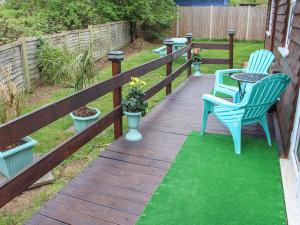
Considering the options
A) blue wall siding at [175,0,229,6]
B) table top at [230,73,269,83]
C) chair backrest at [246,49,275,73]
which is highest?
blue wall siding at [175,0,229,6]

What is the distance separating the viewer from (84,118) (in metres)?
4.16

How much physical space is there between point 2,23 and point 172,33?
9.98m

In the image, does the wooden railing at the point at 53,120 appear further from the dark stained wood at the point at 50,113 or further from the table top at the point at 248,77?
the table top at the point at 248,77

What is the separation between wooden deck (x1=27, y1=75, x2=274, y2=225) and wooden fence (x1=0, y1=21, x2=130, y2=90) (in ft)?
6.52

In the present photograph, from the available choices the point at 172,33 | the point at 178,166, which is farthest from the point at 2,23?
the point at 172,33

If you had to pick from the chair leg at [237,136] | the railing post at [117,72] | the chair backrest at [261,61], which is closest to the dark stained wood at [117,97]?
the railing post at [117,72]

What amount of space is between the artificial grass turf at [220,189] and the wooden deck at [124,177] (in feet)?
0.43

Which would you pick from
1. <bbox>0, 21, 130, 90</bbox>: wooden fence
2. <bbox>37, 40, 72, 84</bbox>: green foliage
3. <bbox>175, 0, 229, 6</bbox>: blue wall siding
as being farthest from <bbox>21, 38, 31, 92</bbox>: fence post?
<bbox>175, 0, 229, 6</bbox>: blue wall siding

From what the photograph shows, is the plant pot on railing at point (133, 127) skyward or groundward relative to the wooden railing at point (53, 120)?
groundward

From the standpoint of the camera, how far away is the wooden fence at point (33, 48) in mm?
5938

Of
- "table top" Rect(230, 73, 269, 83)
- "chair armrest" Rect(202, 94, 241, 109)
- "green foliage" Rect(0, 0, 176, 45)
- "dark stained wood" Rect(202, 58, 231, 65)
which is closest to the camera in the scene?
"chair armrest" Rect(202, 94, 241, 109)

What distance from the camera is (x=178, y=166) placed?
10.4 ft

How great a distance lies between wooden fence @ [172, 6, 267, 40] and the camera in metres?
14.8

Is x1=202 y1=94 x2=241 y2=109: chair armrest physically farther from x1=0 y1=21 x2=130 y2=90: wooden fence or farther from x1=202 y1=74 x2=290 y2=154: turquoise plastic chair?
x1=0 y1=21 x2=130 y2=90: wooden fence
